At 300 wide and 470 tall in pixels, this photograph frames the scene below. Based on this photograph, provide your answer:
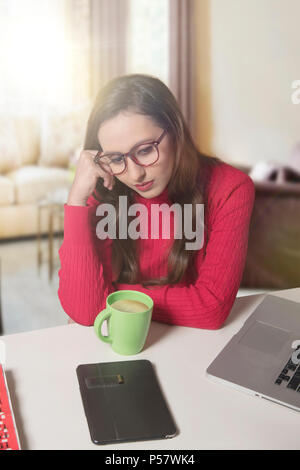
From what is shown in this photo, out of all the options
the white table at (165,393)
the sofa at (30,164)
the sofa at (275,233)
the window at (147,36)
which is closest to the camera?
the white table at (165,393)

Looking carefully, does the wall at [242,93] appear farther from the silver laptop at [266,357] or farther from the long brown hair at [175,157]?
the silver laptop at [266,357]

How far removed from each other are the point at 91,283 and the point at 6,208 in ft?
7.33

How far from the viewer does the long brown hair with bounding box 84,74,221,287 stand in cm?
76

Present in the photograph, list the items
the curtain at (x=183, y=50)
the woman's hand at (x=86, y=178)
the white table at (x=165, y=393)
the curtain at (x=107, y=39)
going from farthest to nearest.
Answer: the curtain at (x=107, y=39), the curtain at (x=183, y=50), the woman's hand at (x=86, y=178), the white table at (x=165, y=393)

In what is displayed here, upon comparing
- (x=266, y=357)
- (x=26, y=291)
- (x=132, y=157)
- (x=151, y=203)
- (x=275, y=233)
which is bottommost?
(x=26, y=291)

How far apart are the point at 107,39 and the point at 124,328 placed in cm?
341

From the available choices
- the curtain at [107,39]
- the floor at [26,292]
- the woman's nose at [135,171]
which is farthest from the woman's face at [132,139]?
the curtain at [107,39]

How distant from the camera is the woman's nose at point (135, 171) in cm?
76

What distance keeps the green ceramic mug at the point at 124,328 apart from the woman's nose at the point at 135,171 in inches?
8.2

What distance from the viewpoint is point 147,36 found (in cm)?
335

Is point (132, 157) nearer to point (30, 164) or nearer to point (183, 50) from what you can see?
point (183, 50)

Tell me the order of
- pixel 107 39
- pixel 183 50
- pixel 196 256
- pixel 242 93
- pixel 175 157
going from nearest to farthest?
pixel 175 157
pixel 196 256
pixel 183 50
pixel 242 93
pixel 107 39

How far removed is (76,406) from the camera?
1.91 ft

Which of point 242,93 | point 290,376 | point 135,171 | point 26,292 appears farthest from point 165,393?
point 242,93
